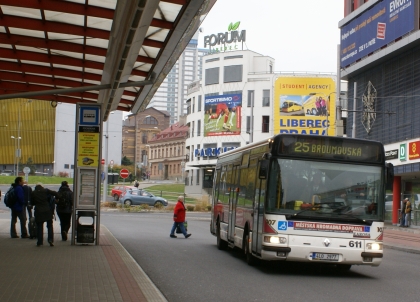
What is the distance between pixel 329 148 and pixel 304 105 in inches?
2738

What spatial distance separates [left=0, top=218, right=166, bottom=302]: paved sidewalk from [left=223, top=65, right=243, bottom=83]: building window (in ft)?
234

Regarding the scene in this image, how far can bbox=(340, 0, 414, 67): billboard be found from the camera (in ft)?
133

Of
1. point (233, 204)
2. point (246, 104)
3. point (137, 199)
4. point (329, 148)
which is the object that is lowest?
point (137, 199)

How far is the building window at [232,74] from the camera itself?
8862 centimetres

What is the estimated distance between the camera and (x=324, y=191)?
14.0 meters

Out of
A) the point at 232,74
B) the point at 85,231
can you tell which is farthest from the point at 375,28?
the point at 232,74

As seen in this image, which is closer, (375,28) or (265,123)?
(375,28)

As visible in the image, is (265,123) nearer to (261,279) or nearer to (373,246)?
(373,246)

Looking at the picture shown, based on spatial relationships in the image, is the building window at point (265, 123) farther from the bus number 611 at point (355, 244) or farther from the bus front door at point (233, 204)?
the bus number 611 at point (355, 244)

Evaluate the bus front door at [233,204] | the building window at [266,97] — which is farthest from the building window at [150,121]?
the bus front door at [233,204]

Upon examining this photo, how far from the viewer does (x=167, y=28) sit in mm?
12797

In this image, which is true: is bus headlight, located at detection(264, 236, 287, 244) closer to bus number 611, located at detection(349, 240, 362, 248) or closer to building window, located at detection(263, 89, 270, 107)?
bus number 611, located at detection(349, 240, 362, 248)

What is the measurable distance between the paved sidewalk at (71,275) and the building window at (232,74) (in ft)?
234

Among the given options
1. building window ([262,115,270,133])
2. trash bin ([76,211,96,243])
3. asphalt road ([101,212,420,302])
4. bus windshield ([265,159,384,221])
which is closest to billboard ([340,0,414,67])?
asphalt road ([101,212,420,302])
